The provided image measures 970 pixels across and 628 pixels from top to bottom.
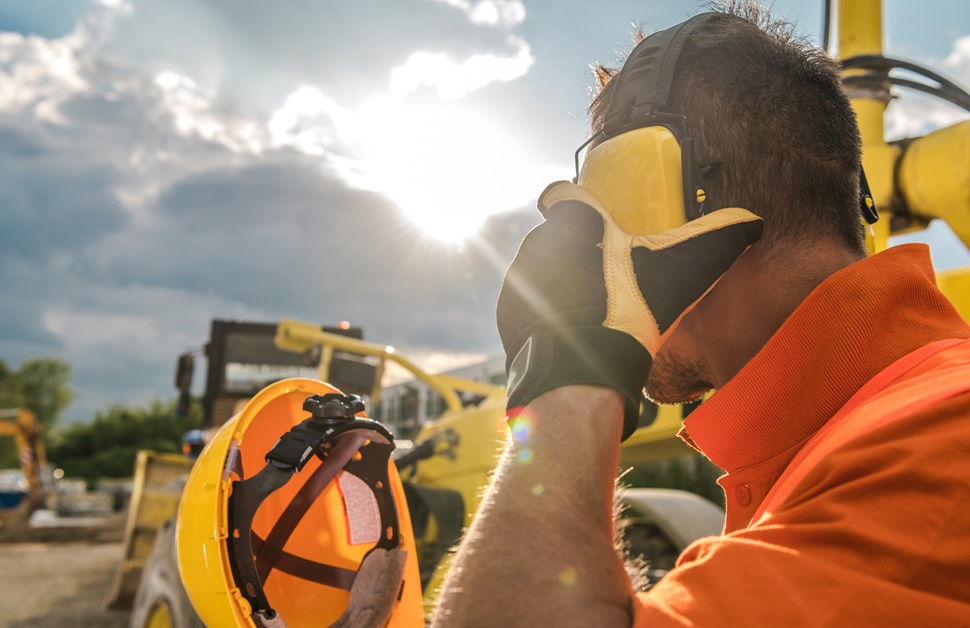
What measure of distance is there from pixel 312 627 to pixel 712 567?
120 cm

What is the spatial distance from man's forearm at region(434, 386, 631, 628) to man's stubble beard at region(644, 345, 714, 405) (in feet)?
1.27

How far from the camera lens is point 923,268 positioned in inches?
41.7

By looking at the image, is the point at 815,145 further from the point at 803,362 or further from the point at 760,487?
the point at 760,487

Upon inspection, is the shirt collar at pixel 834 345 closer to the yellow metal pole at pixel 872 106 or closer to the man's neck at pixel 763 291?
the man's neck at pixel 763 291

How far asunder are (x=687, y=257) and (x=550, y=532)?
1.50 ft

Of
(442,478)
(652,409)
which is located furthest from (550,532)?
(442,478)

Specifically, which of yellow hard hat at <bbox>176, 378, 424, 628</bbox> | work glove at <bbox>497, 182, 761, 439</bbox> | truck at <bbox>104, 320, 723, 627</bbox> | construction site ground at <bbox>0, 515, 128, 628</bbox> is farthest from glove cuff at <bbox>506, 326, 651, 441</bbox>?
A: construction site ground at <bbox>0, 515, 128, 628</bbox>

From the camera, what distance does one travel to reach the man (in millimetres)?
688

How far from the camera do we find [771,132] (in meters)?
1.16

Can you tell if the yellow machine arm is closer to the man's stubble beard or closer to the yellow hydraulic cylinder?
the yellow hydraulic cylinder

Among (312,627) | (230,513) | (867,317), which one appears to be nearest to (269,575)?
(312,627)

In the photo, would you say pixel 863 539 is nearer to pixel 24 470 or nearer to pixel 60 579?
pixel 60 579

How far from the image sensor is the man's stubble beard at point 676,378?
49.6 inches

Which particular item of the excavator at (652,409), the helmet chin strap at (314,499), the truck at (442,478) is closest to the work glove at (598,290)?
the excavator at (652,409)
